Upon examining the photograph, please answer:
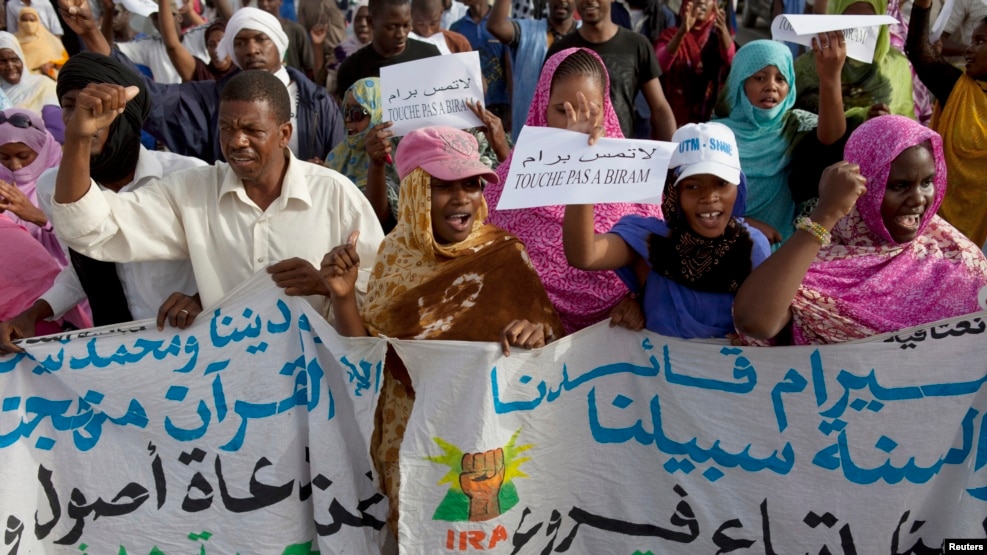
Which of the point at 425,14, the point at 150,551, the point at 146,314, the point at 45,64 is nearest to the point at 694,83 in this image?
the point at 425,14

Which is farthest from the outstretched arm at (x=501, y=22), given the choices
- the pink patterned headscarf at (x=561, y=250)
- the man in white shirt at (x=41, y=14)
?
the man in white shirt at (x=41, y=14)

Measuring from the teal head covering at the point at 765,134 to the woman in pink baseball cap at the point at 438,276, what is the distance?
164 centimetres

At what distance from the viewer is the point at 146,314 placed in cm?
354

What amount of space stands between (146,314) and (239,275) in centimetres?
45

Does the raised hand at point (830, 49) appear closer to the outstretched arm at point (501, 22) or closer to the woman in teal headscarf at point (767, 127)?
the woman in teal headscarf at point (767, 127)

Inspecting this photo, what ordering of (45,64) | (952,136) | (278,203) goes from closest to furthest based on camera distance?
(278,203)
(952,136)
(45,64)

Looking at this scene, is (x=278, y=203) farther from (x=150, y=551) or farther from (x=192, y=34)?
(x=192, y=34)

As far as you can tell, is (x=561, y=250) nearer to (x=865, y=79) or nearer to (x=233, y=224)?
(x=233, y=224)

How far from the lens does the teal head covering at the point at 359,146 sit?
4855mm

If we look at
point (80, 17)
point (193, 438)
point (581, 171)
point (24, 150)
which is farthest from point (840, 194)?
point (80, 17)

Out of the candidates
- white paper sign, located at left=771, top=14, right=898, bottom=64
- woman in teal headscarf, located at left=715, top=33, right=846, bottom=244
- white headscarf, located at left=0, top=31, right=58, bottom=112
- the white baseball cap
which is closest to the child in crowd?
the white baseball cap

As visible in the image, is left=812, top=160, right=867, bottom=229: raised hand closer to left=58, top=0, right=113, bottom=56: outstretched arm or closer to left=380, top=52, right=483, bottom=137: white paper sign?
left=380, top=52, right=483, bottom=137: white paper sign

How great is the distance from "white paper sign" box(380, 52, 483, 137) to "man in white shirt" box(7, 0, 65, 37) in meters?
6.48

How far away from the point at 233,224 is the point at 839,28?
2.32m
